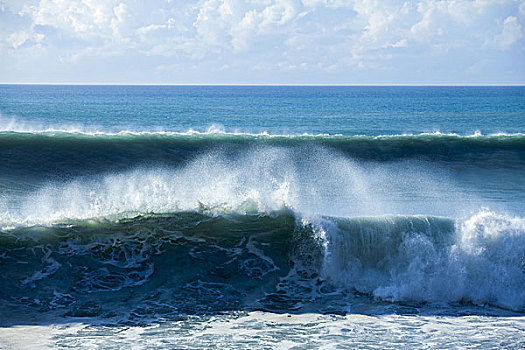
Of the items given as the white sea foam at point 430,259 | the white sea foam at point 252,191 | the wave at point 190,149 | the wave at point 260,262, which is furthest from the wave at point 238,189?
the white sea foam at point 430,259

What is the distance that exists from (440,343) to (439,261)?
2222mm

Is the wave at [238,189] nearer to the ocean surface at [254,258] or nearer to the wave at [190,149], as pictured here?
the ocean surface at [254,258]

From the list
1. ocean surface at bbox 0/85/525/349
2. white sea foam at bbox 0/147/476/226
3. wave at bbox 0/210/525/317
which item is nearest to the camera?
ocean surface at bbox 0/85/525/349

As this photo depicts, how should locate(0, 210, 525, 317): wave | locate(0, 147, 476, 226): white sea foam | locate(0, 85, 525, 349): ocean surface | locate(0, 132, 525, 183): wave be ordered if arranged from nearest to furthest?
locate(0, 85, 525, 349): ocean surface → locate(0, 210, 525, 317): wave → locate(0, 147, 476, 226): white sea foam → locate(0, 132, 525, 183): wave

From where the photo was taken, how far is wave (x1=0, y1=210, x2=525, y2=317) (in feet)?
24.8

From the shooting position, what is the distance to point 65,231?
8914mm

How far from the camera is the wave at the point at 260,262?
7.56 m

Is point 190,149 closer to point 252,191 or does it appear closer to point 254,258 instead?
point 252,191

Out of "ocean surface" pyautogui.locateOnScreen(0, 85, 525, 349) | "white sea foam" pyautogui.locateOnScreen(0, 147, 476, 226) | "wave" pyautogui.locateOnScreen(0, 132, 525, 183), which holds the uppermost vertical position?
"wave" pyautogui.locateOnScreen(0, 132, 525, 183)

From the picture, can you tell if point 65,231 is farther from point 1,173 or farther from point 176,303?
point 1,173

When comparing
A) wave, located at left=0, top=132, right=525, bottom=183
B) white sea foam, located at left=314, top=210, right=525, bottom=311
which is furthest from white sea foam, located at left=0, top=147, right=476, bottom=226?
white sea foam, located at left=314, top=210, right=525, bottom=311

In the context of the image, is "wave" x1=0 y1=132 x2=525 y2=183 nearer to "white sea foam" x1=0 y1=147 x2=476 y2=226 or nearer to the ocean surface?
the ocean surface

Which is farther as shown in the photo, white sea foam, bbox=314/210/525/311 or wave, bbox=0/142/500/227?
wave, bbox=0/142/500/227

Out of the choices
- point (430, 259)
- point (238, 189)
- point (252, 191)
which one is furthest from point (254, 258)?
point (430, 259)
